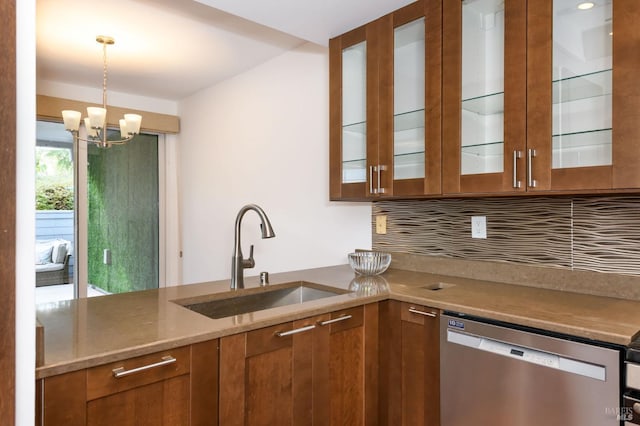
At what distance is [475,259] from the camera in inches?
83.1

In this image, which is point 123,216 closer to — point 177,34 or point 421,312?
point 177,34

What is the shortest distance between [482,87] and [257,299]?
1.39 m

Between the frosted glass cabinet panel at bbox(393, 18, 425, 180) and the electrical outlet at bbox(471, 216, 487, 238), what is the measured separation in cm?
40

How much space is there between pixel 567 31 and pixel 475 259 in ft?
3.58

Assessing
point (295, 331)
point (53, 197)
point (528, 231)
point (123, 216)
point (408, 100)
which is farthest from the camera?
point (123, 216)

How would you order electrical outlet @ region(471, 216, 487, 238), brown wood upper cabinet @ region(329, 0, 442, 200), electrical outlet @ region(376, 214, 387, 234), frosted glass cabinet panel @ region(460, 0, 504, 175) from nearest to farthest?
frosted glass cabinet panel @ region(460, 0, 504, 175)
brown wood upper cabinet @ region(329, 0, 442, 200)
electrical outlet @ region(471, 216, 487, 238)
electrical outlet @ region(376, 214, 387, 234)

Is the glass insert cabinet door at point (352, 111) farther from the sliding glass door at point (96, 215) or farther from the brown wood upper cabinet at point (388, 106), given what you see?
the sliding glass door at point (96, 215)

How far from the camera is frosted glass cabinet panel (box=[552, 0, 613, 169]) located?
4.79 feet

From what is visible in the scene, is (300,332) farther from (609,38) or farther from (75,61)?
(75,61)

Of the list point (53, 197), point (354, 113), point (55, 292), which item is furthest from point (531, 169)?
point (55, 292)

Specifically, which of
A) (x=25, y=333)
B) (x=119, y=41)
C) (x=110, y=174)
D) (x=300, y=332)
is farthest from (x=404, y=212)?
(x=110, y=174)

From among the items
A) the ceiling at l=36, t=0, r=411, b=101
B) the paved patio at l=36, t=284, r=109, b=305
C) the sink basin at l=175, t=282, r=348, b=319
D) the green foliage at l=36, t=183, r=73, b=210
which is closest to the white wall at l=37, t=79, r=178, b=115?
the ceiling at l=36, t=0, r=411, b=101

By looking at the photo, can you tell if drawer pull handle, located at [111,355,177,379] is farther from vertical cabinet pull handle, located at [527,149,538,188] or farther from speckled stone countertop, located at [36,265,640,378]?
vertical cabinet pull handle, located at [527,149,538,188]

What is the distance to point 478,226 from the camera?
2.09 m
